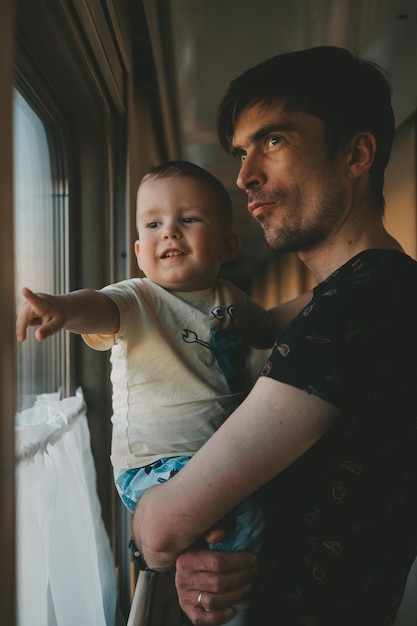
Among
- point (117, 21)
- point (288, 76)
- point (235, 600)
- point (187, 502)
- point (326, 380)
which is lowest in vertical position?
point (235, 600)

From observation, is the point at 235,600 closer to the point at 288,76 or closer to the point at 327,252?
the point at 327,252

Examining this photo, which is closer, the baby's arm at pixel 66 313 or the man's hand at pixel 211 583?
the baby's arm at pixel 66 313

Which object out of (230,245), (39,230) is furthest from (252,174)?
(39,230)

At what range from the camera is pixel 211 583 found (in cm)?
92

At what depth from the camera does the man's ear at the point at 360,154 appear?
1.19 metres

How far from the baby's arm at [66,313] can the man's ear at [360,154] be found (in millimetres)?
626

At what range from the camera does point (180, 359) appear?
1.11m

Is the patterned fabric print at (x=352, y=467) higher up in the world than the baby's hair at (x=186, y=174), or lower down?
lower down

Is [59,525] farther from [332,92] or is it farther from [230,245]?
[332,92]

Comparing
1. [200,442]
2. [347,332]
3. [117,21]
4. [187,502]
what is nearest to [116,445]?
[200,442]

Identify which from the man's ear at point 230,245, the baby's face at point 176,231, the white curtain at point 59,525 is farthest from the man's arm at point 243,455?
the man's ear at point 230,245

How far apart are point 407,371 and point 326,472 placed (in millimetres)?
215

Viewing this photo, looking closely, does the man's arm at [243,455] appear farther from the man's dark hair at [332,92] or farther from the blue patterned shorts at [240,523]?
the man's dark hair at [332,92]

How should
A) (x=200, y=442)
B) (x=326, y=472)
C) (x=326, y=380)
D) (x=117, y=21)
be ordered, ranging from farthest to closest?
(x=117, y=21)
(x=200, y=442)
(x=326, y=472)
(x=326, y=380)
